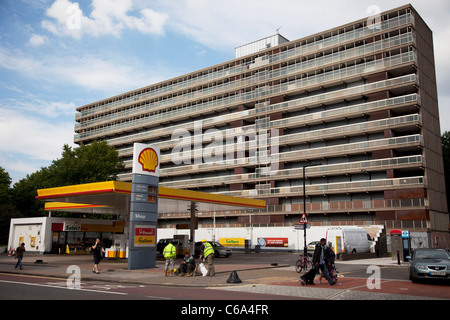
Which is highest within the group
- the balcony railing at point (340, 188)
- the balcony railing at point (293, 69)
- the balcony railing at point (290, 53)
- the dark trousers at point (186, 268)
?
the balcony railing at point (290, 53)

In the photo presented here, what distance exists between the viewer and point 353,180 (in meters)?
52.3

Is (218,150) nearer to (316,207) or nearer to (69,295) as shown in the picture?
(316,207)

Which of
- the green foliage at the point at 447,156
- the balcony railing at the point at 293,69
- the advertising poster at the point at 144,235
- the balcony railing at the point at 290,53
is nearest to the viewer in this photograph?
the advertising poster at the point at 144,235

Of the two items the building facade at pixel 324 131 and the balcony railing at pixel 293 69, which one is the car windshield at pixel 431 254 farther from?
the balcony railing at pixel 293 69

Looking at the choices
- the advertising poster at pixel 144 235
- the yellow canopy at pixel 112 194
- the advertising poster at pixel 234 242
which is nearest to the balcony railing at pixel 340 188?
the advertising poster at pixel 234 242

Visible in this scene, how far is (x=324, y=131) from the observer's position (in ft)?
179

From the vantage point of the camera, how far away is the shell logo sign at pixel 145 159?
2242 cm

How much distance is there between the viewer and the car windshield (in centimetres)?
1634

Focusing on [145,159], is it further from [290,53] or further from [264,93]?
[290,53]

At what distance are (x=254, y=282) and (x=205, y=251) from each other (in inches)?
126

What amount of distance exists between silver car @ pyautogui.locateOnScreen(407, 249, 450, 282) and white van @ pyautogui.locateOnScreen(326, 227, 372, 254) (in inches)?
811

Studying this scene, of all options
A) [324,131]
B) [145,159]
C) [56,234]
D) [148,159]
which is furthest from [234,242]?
[145,159]

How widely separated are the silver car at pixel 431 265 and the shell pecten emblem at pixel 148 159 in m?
14.4

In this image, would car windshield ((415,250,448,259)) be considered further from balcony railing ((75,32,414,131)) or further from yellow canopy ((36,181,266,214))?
balcony railing ((75,32,414,131))
